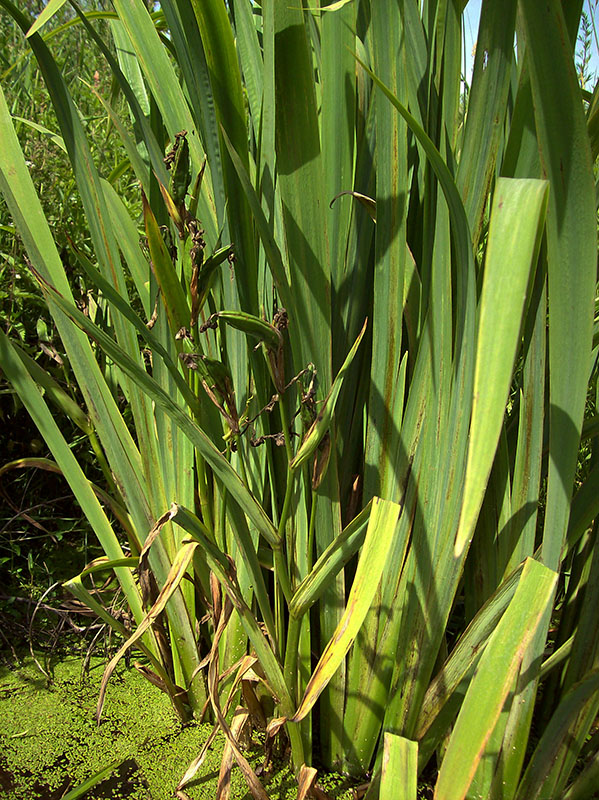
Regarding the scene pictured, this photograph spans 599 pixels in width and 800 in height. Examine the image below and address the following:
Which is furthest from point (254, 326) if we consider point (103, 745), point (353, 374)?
point (103, 745)

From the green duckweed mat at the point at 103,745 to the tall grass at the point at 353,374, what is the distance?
55 mm

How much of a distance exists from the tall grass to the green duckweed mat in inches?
A: 2.2

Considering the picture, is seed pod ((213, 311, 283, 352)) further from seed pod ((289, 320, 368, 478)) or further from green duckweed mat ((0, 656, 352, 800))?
green duckweed mat ((0, 656, 352, 800))

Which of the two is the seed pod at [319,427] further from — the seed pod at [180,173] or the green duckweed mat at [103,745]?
the green duckweed mat at [103,745]

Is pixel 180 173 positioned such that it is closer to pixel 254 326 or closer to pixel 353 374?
pixel 254 326

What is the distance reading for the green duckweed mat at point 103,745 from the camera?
938 millimetres

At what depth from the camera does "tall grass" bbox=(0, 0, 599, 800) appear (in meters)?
0.66

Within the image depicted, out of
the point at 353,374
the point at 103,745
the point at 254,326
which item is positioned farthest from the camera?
the point at 103,745

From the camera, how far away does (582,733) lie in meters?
0.81

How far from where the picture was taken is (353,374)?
902 millimetres

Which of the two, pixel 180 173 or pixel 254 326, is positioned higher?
pixel 180 173

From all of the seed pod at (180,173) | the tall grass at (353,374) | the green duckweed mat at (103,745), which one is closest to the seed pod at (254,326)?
the tall grass at (353,374)

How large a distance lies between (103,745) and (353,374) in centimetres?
66

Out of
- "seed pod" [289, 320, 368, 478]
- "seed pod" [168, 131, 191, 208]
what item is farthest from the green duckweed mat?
"seed pod" [168, 131, 191, 208]
